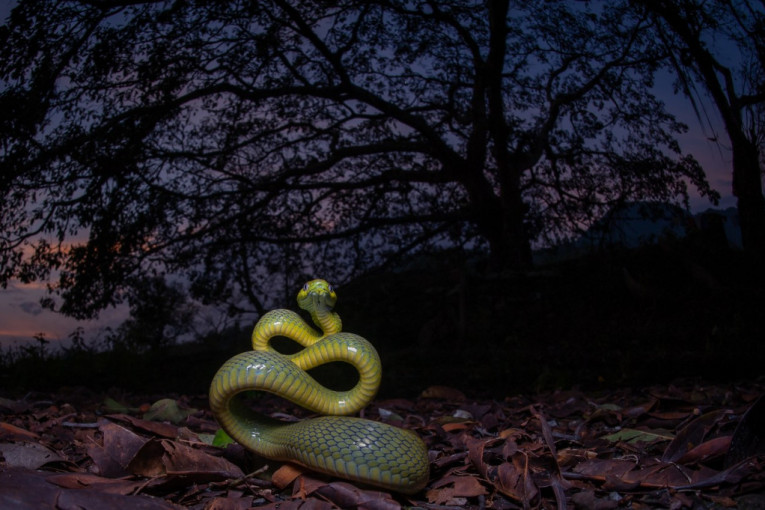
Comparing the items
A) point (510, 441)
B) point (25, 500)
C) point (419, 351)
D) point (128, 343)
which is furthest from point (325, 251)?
point (25, 500)

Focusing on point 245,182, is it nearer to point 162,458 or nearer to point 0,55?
point 0,55

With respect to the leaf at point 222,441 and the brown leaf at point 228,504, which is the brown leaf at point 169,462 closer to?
the brown leaf at point 228,504

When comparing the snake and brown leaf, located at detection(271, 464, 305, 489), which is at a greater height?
the snake

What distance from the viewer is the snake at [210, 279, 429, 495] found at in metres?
1.67

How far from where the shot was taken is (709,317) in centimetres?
652

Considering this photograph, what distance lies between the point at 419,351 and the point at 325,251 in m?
2.41

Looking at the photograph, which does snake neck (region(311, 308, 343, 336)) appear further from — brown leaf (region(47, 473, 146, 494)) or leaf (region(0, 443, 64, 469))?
leaf (region(0, 443, 64, 469))

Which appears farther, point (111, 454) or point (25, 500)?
point (111, 454)

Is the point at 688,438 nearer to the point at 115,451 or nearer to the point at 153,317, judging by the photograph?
the point at 115,451

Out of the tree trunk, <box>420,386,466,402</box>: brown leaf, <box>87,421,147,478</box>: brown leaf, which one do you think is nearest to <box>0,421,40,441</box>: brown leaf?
<box>87,421,147,478</box>: brown leaf

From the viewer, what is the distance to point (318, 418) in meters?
1.88

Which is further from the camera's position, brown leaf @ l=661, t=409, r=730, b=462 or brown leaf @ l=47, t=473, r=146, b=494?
brown leaf @ l=661, t=409, r=730, b=462

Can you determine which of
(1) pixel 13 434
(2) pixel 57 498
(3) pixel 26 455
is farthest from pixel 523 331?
(2) pixel 57 498

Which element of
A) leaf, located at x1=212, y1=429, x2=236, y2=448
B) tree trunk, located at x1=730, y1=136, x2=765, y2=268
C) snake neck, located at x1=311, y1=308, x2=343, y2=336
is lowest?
leaf, located at x1=212, y1=429, x2=236, y2=448
